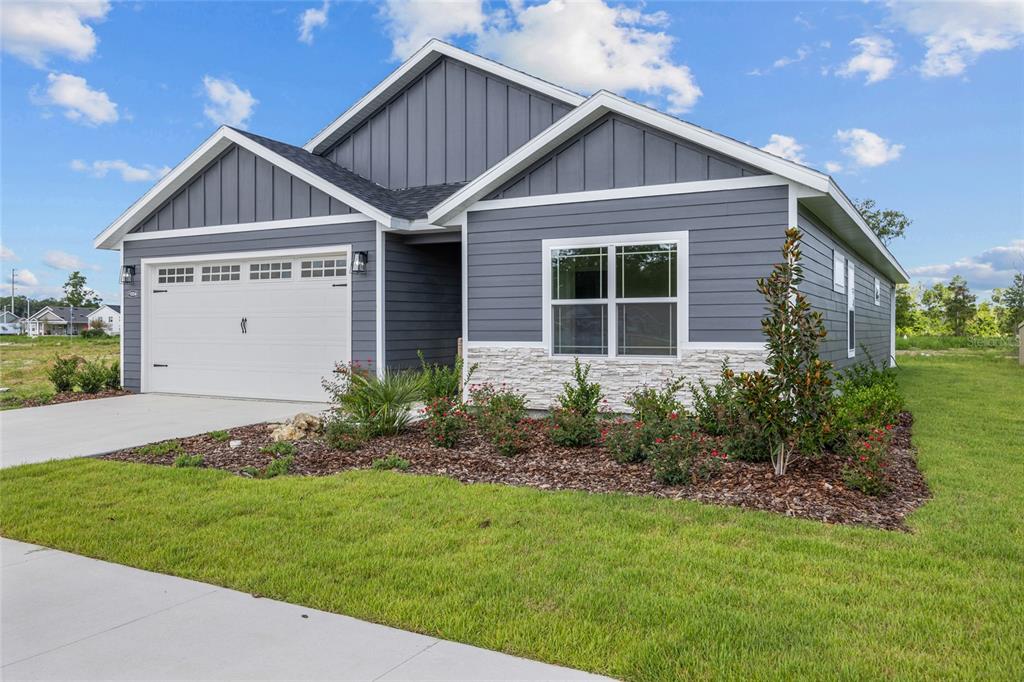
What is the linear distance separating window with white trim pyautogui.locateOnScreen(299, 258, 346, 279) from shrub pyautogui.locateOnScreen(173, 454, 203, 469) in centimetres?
521

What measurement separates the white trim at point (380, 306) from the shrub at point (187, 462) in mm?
4396

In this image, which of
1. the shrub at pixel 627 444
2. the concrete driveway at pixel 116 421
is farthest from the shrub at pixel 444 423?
the concrete driveway at pixel 116 421

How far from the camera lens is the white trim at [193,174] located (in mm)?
10711

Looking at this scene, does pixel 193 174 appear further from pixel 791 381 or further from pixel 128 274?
pixel 791 381

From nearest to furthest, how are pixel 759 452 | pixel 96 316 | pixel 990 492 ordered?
pixel 990 492 < pixel 759 452 < pixel 96 316

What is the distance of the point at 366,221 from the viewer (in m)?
10.9

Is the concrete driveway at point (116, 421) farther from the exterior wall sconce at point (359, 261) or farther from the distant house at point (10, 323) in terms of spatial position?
the distant house at point (10, 323)

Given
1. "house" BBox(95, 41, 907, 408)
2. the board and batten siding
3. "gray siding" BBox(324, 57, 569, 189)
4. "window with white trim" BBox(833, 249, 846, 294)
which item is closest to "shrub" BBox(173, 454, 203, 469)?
"house" BBox(95, 41, 907, 408)

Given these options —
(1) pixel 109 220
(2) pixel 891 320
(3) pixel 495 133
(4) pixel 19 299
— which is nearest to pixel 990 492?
(3) pixel 495 133

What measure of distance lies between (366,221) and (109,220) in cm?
573

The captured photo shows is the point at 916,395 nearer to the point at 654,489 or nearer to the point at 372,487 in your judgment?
the point at 654,489

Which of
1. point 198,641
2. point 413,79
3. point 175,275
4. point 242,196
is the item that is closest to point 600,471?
point 198,641

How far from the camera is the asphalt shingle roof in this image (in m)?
11.0

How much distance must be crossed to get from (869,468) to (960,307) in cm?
4430
